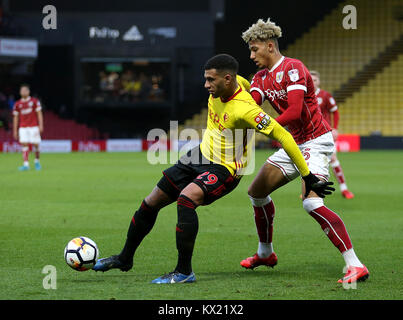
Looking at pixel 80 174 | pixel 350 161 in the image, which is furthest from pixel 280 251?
pixel 350 161

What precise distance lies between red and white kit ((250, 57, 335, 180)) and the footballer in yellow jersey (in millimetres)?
310

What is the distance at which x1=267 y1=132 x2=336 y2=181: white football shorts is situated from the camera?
6371 millimetres

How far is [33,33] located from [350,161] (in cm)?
1620

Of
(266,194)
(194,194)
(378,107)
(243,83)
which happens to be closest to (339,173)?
(266,194)

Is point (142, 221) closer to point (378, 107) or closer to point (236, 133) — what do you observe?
point (236, 133)

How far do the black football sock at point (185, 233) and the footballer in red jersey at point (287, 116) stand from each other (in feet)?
3.07

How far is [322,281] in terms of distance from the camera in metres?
6.14

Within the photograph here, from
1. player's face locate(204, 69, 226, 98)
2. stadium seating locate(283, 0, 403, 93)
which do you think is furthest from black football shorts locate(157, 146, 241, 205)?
stadium seating locate(283, 0, 403, 93)

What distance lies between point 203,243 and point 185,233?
235 cm

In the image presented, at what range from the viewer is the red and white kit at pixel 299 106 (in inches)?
250

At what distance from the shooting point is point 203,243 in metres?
8.28

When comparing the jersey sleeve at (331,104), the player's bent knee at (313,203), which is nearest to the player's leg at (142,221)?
the player's bent knee at (313,203)

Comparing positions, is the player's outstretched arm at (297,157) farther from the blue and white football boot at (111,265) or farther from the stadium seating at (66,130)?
the stadium seating at (66,130)
